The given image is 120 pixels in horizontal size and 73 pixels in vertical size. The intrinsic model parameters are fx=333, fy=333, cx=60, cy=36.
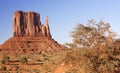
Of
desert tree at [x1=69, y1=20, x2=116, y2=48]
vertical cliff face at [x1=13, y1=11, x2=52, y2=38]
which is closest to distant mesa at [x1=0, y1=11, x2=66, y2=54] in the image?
vertical cliff face at [x1=13, y1=11, x2=52, y2=38]

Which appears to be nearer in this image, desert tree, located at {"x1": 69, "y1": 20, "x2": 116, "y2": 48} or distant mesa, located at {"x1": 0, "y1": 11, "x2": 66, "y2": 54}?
desert tree, located at {"x1": 69, "y1": 20, "x2": 116, "y2": 48}

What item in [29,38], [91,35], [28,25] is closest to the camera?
[91,35]

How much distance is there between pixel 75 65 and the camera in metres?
19.1

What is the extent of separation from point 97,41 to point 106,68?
1.69 metres

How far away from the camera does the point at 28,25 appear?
14812 cm

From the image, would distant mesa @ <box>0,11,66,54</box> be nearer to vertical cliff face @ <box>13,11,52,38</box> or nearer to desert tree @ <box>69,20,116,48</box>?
vertical cliff face @ <box>13,11,52,38</box>

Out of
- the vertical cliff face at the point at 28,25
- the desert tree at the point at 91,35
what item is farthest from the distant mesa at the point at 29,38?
the desert tree at the point at 91,35

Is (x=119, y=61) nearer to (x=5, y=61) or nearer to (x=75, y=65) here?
(x=75, y=65)

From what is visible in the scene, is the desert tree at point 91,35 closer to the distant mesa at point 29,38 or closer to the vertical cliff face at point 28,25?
the distant mesa at point 29,38

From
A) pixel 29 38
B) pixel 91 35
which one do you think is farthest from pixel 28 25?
pixel 91 35

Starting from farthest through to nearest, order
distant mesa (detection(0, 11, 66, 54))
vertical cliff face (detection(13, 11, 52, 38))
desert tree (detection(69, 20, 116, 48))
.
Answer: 1. vertical cliff face (detection(13, 11, 52, 38))
2. distant mesa (detection(0, 11, 66, 54))
3. desert tree (detection(69, 20, 116, 48))

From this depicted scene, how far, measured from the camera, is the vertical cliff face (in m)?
141

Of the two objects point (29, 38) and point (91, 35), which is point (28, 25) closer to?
point (29, 38)

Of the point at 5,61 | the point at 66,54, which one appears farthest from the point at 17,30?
the point at 66,54
